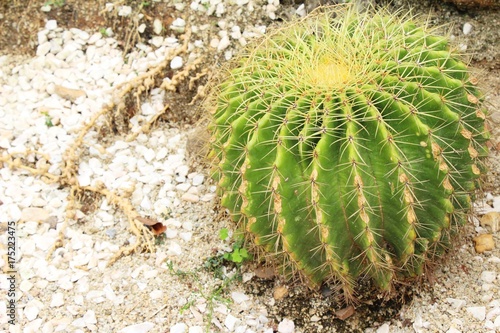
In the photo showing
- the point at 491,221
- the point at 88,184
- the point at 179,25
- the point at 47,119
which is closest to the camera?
the point at 491,221

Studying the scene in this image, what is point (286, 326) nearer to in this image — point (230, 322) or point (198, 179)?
point (230, 322)

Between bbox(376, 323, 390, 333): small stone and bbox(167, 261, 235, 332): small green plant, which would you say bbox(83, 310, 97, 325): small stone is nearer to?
bbox(167, 261, 235, 332): small green plant

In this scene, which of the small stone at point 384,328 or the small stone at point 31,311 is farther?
the small stone at point 31,311

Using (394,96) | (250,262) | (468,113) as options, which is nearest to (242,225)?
(250,262)

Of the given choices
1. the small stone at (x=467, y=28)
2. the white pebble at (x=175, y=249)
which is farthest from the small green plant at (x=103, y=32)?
the small stone at (x=467, y=28)

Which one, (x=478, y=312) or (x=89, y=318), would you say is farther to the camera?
(x=89, y=318)

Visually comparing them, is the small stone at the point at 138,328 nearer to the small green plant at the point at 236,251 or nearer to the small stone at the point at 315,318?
the small green plant at the point at 236,251

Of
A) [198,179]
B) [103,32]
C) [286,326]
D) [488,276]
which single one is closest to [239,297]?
[286,326]
